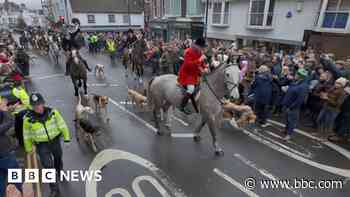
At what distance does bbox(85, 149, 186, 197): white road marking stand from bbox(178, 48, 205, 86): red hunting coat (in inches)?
87.2

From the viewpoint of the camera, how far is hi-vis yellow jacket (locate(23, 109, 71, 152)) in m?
3.35

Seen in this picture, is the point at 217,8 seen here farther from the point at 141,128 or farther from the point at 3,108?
the point at 3,108

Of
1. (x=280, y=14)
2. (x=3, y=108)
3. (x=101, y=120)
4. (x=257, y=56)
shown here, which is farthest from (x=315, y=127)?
(x=280, y=14)

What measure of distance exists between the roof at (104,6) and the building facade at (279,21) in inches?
886

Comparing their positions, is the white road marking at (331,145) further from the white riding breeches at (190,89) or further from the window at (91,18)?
the window at (91,18)

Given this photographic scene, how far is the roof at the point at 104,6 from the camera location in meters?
35.8

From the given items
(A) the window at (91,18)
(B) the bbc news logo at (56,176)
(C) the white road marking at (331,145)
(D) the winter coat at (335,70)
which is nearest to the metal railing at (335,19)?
(D) the winter coat at (335,70)

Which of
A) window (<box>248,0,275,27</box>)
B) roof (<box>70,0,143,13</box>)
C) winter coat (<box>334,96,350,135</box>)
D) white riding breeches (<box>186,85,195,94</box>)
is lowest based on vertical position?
winter coat (<box>334,96,350,135</box>)

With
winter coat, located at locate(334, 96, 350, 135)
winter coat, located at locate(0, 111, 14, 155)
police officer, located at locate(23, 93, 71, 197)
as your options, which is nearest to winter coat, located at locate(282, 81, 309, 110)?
winter coat, located at locate(334, 96, 350, 135)

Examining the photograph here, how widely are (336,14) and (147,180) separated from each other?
43.8 ft

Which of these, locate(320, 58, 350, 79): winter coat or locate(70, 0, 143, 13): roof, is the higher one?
locate(70, 0, 143, 13): roof

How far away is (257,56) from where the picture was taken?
866cm

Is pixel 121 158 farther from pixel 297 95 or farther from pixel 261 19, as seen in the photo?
pixel 261 19

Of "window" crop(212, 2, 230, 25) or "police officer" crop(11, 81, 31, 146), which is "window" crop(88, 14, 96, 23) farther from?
"police officer" crop(11, 81, 31, 146)
